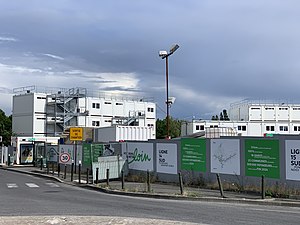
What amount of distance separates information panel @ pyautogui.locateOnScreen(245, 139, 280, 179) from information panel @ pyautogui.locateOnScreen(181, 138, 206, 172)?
9.62ft

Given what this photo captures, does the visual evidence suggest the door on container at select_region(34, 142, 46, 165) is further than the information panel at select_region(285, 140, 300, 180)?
Yes

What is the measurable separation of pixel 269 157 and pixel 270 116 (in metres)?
84.9

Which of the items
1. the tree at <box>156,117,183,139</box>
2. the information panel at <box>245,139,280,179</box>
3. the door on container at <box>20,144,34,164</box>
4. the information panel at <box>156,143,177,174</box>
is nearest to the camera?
the information panel at <box>245,139,280,179</box>

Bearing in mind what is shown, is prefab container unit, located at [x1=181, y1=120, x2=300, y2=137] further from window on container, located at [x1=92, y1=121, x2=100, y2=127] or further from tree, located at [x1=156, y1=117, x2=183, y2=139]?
window on container, located at [x1=92, y1=121, x2=100, y2=127]

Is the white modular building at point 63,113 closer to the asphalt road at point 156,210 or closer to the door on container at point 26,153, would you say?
the door on container at point 26,153

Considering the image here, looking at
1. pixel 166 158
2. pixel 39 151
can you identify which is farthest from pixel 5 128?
pixel 166 158

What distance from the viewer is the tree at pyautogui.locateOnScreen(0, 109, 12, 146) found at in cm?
8694

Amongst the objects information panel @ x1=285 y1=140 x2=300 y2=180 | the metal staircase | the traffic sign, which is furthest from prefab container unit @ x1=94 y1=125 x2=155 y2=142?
the metal staircase

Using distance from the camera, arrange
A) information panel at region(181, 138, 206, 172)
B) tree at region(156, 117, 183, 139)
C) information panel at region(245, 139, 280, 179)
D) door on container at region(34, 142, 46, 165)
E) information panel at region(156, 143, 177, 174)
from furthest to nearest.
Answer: tree at region(156, 117, 183, 139)
door on container at region(34, 142, 46, 165)
information panel at region(156, 143, 177, 174)
information panel at region(181, 138, 206, 172)
information panel at region(245, 139, 280, 179)

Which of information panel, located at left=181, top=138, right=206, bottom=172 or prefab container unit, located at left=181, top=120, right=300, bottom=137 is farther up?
prefab container unit, located at left=181, top=120, right=300, bottom=137

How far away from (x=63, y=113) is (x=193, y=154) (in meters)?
70.8

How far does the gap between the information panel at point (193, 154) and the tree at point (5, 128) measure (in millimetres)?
68365

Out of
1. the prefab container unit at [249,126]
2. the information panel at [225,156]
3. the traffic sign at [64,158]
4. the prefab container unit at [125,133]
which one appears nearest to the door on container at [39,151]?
the prefab container unit at [125,133]

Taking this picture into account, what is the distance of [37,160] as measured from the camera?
1813 inches
